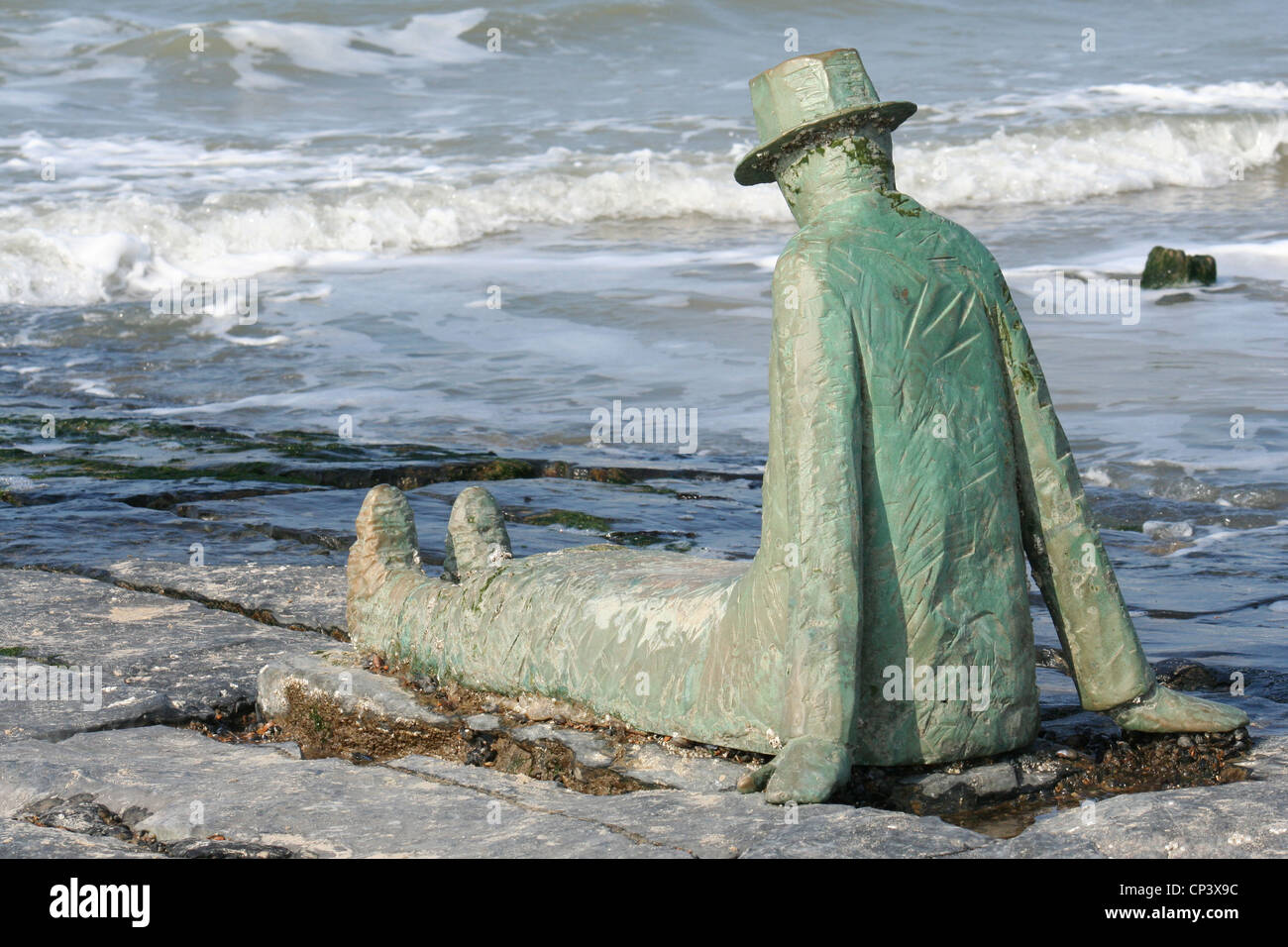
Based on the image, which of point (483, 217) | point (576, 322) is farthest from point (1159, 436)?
point (483, 217)

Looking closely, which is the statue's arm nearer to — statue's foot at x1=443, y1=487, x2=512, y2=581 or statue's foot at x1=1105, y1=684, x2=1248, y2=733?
statue's foot at x1=1105, y1=684, x2=1248, y2=733

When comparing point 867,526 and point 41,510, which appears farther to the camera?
point 41,510

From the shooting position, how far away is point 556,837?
2.77m

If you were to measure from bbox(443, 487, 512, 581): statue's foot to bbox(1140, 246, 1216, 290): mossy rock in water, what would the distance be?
9.64 m

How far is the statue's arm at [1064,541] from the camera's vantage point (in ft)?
10.1

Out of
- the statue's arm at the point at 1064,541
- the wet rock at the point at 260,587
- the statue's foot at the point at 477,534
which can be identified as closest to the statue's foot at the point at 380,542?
the statue's foot at the point at 477,534

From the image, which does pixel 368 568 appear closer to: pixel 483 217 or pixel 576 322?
pixel 576 322

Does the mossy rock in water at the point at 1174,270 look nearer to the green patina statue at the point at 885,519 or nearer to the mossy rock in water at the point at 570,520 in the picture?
the mossy rock in water at the point at 570,520

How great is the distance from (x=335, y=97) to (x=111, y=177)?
5853 mm

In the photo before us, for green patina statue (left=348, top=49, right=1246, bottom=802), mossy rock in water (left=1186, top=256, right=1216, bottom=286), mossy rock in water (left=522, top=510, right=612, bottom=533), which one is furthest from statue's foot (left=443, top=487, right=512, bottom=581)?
mossy rock in water (left=1186, top=256, right=1216, bottom=286)

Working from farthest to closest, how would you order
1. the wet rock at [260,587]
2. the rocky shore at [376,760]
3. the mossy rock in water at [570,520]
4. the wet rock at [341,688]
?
the mossy rock in water at [570,520] < the wet rock at [260,587] < the wet rock at [341,688] < the rocky shore at [376,760]

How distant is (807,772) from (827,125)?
4.08 feet

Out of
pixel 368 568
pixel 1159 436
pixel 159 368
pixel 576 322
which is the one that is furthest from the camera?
pixel 576 322

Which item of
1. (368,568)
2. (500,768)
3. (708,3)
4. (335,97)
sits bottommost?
(500,768)
